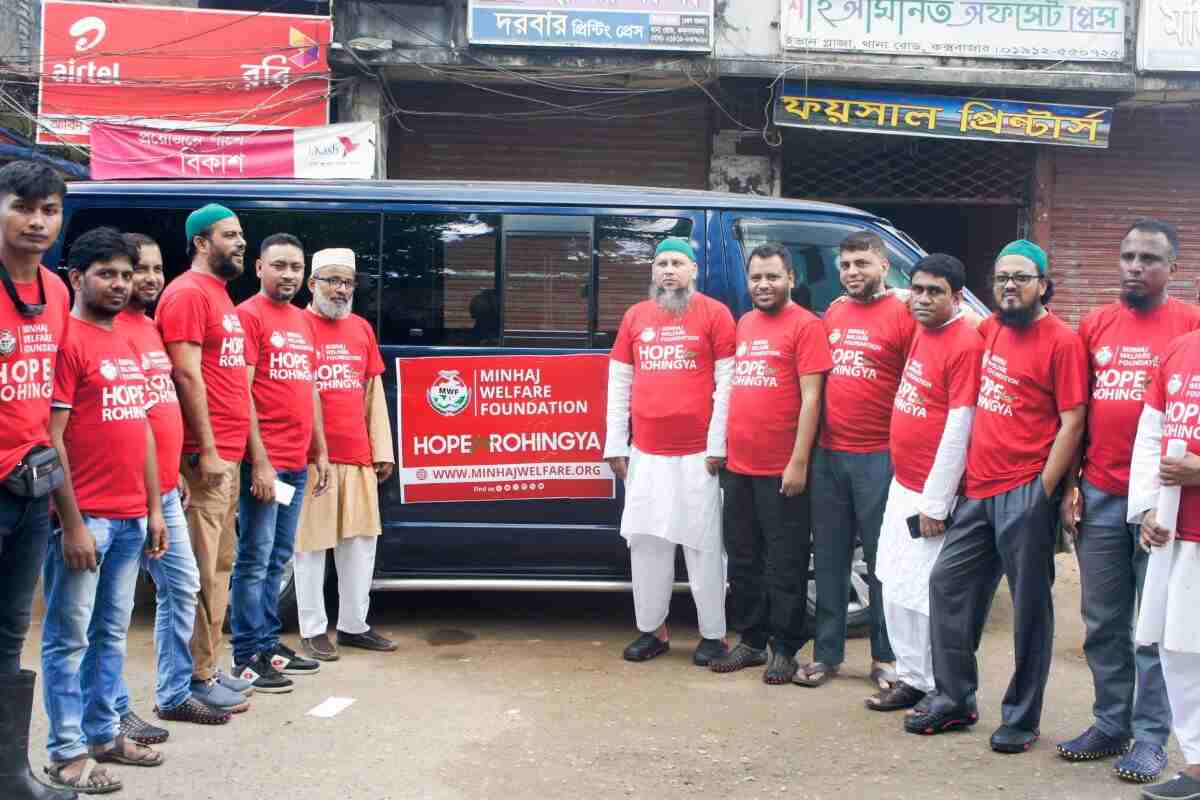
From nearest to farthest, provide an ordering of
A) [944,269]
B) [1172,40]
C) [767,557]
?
[944,269] → [767,557] → [1172,40]

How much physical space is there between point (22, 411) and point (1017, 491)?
Result: 10.7 feet

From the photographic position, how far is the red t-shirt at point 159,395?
3957 mm

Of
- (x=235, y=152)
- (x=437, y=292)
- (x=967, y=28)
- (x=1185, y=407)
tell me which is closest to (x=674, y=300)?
(x=437, y=292)

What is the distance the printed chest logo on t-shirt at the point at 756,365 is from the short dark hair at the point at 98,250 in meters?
2.59

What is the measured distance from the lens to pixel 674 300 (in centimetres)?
528

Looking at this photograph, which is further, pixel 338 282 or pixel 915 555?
pixel 338 282

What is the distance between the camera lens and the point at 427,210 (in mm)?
5578

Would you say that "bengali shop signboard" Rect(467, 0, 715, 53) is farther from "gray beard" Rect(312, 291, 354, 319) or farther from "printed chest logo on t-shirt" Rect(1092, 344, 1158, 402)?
"printed chest logo on t-shirt" Rect(1092, 344, 1158, 402)

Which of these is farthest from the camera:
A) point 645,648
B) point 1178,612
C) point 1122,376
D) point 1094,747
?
point 645,648

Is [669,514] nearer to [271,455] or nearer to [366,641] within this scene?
[366,641]

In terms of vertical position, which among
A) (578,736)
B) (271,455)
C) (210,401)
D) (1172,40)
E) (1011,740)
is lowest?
(578,736)

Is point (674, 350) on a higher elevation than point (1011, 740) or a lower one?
higher

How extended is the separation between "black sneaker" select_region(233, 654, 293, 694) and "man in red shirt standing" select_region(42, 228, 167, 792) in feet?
3.12

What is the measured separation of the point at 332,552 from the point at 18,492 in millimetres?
2655
